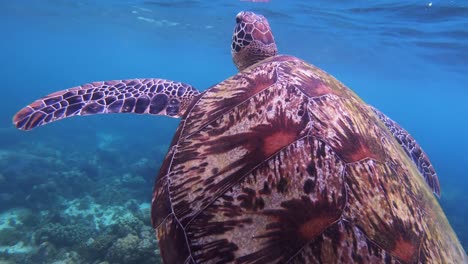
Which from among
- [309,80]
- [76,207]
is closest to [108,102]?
[309,80]

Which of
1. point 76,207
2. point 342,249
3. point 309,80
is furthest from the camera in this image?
point 76,207

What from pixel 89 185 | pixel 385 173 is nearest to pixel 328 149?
pixel 385 173

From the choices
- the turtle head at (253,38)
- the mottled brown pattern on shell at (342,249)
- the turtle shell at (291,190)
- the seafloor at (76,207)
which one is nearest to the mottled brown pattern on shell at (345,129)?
the turtle shell at (291,190)

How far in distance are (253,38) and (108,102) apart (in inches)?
78.9

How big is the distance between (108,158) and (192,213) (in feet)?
47.5

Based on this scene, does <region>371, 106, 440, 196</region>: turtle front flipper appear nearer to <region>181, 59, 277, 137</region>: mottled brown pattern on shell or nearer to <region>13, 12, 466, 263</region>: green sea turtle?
<region>13, 12, 466, 263</region>: green sea turtle

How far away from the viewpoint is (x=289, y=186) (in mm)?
1602

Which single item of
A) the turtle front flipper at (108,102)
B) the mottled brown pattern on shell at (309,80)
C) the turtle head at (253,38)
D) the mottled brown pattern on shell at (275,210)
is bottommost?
the mottled brown pattern on shell at (275,210)

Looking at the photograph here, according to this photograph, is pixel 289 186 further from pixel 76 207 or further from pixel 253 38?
pixel 76 207

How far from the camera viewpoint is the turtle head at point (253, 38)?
13.4ft

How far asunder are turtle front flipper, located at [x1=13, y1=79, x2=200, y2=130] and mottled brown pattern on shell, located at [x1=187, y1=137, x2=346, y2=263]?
1874 mm

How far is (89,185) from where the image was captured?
1139 centimetres

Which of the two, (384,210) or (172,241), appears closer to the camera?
(384,210)

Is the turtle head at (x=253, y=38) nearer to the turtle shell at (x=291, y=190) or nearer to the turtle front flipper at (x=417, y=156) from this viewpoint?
the turtle front flipper at (x=417, y=156)
